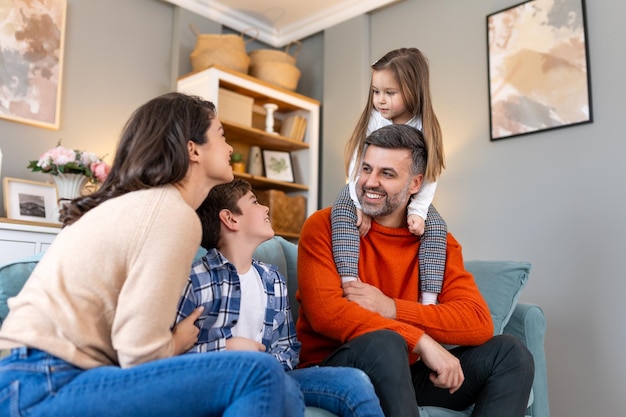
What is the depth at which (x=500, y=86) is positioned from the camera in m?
3.39

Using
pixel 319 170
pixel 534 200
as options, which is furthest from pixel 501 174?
pixel 319 170

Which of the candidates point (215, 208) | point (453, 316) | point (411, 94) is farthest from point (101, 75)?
point (453, 316)

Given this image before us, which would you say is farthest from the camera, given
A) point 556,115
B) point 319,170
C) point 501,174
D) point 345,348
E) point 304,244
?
point 319,170

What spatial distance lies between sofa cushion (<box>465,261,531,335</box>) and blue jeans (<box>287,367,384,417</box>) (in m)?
0.85

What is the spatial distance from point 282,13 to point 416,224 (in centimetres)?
306

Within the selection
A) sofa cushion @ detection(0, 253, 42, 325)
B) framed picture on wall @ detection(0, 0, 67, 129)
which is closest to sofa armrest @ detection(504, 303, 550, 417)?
sofa cushion @ detection(0, 253, 42, 325)

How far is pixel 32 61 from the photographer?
3418 mm

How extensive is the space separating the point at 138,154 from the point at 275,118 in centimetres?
332

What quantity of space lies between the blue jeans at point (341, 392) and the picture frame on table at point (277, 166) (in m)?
2.85

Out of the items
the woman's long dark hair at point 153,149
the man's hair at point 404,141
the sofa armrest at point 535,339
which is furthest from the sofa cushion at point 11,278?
the sofa armrest at point 535,339

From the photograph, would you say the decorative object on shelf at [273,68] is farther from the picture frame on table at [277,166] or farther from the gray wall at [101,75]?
the gray wall at [101,75]

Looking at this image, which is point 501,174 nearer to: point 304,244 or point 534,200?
point 534,200

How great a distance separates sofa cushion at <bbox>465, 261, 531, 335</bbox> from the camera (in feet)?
6.61

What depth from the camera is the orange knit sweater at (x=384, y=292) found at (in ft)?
5.03
